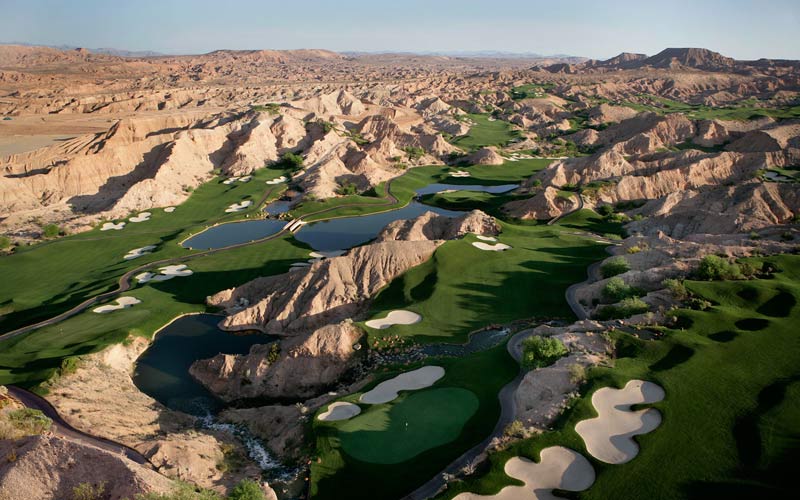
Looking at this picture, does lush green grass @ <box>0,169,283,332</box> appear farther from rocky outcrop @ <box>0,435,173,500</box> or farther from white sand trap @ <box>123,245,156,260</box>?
rocky outcrop @ <box>0,435,173,500</box>

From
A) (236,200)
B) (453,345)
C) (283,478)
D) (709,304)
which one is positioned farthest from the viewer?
(236,200)

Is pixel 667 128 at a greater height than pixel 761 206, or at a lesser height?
greater

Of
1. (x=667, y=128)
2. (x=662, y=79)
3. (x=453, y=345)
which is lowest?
(x=453, y=345)

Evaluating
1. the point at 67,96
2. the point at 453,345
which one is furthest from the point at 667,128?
the point at 67,96

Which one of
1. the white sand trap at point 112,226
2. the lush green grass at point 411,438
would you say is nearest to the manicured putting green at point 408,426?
the lush green grass at point 411,438

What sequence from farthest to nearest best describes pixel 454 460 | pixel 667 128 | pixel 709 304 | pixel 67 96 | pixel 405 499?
pixel 67 96
pixel 667 128
pixel 709 304
pixel 454 460
pixel 405 499

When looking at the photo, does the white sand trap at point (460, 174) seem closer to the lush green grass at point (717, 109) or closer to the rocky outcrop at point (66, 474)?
the lush green grass at point (717, 109)

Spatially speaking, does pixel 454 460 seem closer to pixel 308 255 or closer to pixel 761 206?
pixel 308 255
